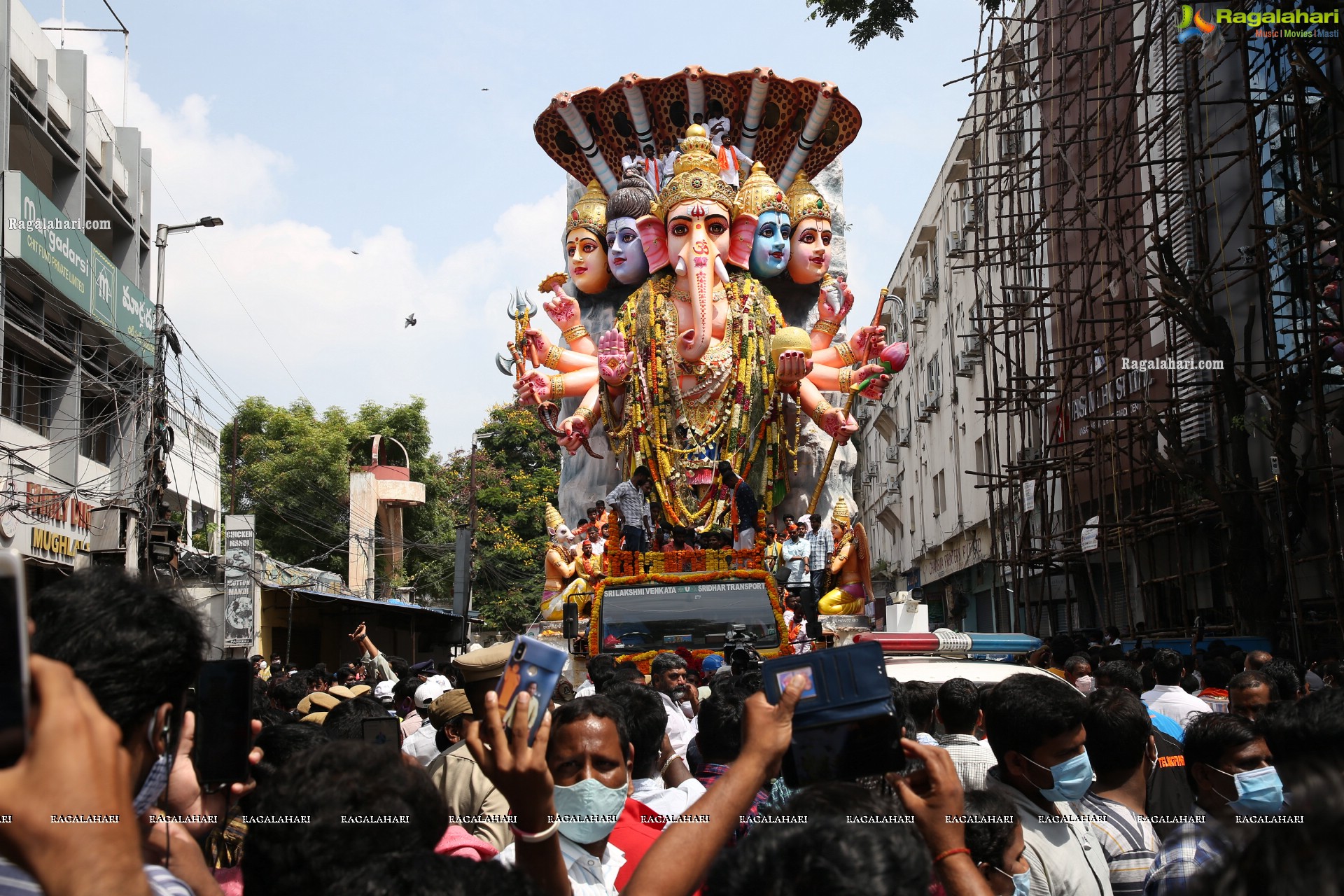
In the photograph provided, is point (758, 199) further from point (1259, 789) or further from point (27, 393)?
point (1259, 789)

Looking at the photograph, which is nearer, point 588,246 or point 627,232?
point 627,232

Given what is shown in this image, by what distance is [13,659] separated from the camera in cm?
129

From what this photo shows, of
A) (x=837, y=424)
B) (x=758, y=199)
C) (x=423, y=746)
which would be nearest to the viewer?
(x=423, y=746)

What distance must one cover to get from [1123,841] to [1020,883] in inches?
26.0

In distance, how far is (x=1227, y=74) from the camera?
17.0 m

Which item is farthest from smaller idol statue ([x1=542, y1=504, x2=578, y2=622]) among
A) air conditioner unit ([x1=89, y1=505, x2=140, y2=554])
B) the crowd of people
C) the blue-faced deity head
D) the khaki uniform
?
the crowd of people

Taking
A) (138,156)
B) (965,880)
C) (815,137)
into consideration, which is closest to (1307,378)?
(815,137)

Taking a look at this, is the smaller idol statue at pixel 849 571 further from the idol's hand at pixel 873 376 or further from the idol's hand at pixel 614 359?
the idol's hand at pixel 614 359

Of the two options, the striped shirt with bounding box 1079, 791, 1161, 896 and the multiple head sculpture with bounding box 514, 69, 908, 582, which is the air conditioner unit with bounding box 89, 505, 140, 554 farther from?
the striped shirt with bounding box 1079, 791, 1161, 896

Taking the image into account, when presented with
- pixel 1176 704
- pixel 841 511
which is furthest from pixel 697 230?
pixel 1176 704

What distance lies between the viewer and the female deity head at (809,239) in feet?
68.0

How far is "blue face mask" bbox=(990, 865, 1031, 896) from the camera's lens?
9.89ft

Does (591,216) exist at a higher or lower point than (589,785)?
higher

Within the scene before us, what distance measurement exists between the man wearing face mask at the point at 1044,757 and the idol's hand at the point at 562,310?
1729 centimetres
